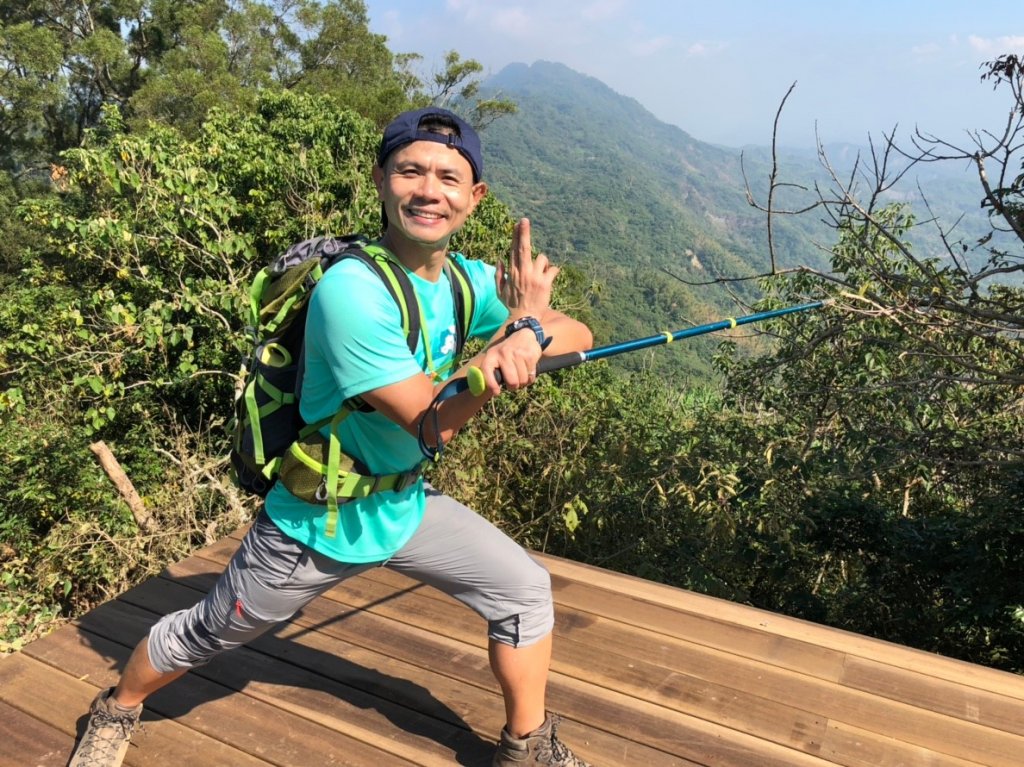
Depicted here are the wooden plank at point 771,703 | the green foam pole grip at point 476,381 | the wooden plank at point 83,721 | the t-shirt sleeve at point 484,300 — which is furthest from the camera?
the wooden plank at point 771,703

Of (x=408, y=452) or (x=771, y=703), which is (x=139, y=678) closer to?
(x=408, y=452)

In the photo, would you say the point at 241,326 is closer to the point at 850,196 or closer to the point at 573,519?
the point at 573,519

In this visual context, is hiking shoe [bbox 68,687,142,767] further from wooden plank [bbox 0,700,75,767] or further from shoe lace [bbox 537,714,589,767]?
shoe lace [bbox 537,714,589,767]

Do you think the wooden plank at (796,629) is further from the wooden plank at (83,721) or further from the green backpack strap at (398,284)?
the green backpack strap at (398,284)

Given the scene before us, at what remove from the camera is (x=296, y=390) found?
1.56m

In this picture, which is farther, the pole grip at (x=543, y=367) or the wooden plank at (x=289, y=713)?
the wooden plank at (x=289, y=713)

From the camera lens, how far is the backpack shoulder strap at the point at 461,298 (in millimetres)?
1649

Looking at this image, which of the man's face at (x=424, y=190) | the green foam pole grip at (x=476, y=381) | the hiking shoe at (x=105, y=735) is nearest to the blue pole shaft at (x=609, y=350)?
the green foam pole grip at (x=476, y=381)

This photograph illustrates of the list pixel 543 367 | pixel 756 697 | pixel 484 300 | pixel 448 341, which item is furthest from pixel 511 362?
pixel 756 697

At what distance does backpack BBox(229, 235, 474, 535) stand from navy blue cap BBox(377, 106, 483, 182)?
0.68 feet

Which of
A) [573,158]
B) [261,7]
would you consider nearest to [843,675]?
[261,7]

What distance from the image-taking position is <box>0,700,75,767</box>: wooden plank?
181 centimetres

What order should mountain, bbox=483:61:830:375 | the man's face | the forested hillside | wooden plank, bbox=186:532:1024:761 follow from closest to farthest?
the man's face < wooden plank, bbox=186:532:1024:761 < the forested hillside < mountain, bbox=483:61:830:375

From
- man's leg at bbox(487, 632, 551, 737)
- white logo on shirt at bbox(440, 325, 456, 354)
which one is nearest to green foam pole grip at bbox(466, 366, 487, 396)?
white logo on shirt at bbox(440, 325, 456, 354)
